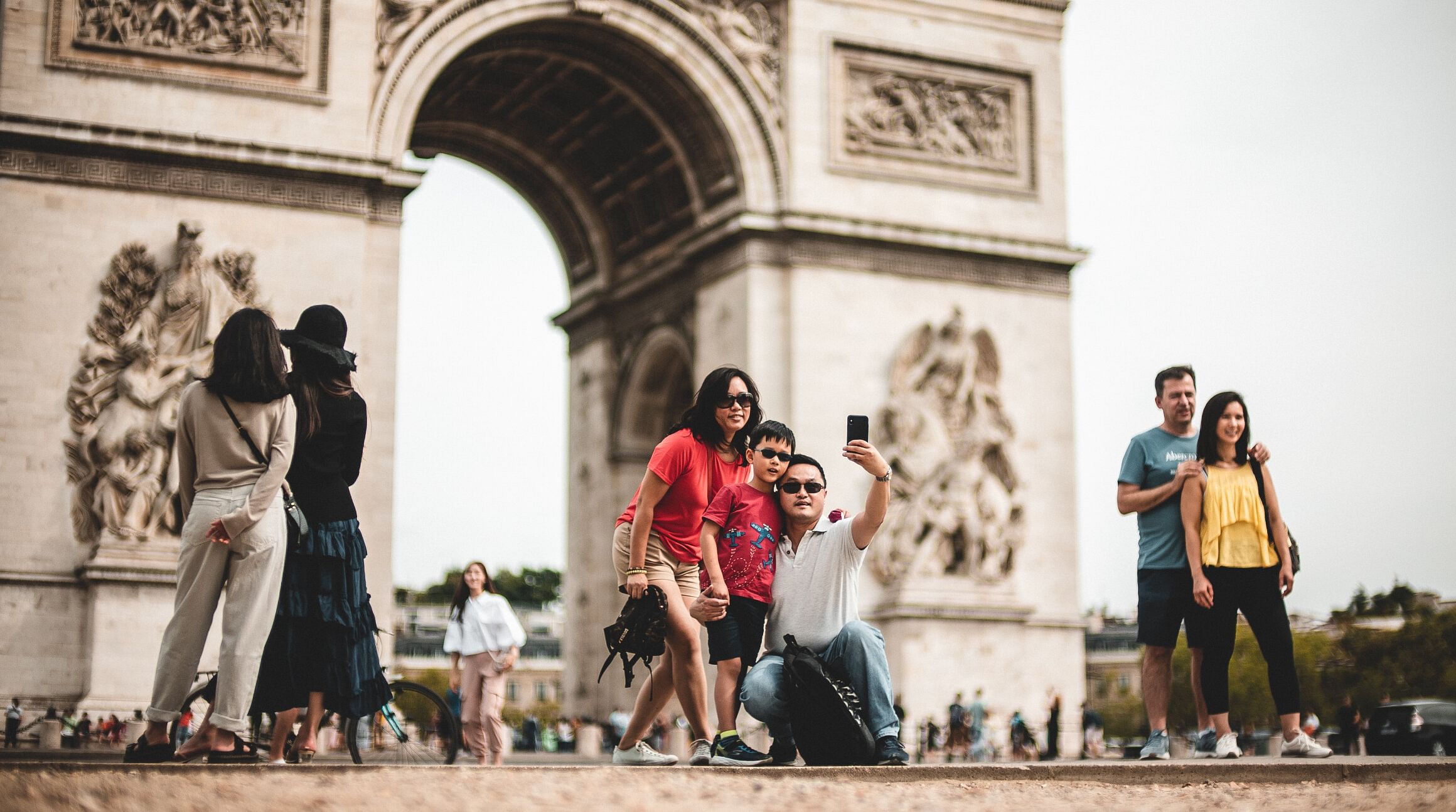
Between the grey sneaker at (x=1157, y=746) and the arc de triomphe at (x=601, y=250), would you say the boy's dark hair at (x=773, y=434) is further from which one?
the arc de triomphe at (x=601, y=250)

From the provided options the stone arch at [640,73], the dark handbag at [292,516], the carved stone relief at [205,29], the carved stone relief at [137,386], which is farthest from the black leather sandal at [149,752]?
the stone arch at [640,73]

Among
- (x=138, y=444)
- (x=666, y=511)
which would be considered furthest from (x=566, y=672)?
(x=666, y=511)

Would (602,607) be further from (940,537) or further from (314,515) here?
(314,515)

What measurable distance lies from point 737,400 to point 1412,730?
32.8ft

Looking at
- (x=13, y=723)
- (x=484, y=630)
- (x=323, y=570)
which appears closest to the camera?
(x=323, y=570)

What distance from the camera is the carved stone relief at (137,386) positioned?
19.9 m

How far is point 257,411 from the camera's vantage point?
8.49 meters

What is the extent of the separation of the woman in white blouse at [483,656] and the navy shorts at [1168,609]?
5.29 m

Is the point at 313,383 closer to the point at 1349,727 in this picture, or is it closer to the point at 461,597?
the point at 461,597

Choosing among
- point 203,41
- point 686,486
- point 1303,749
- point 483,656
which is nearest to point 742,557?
point 686,486

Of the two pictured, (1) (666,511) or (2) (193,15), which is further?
(2) (193,15)

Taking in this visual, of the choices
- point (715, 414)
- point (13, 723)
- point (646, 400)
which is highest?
point (646, 400)

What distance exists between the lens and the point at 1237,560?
10.4m

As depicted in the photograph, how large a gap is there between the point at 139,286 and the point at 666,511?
502 inches
